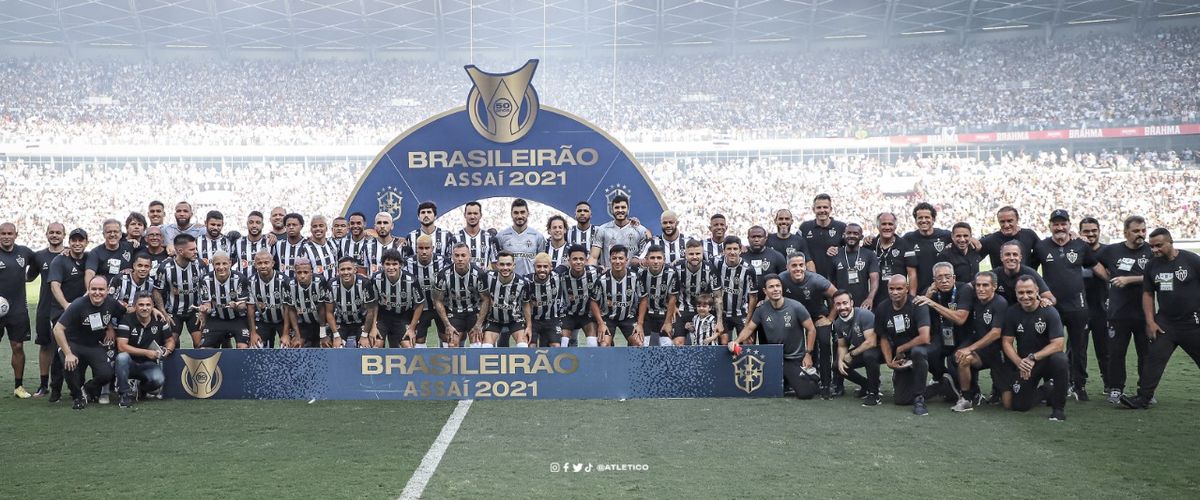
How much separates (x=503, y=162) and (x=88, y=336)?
18.2 feet

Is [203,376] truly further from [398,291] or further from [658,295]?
[658,295]

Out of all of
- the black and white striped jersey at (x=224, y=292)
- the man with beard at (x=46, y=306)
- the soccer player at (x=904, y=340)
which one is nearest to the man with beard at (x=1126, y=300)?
the soccer player at (x=904, y=340)

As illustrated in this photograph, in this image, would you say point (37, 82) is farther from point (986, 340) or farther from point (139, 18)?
point (986, 340)

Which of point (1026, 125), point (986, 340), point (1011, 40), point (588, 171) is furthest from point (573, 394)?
point (1011, 40)

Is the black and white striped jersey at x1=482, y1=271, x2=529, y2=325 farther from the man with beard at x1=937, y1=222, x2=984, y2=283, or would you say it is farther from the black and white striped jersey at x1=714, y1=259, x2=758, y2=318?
the man with beard at x1=937, y1=222, x2=984, y2=283

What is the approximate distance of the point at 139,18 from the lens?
122 feet

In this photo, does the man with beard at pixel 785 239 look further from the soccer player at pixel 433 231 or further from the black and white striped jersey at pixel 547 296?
the soccer player at pixel 433 231

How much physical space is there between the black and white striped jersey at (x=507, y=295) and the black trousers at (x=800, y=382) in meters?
2.47

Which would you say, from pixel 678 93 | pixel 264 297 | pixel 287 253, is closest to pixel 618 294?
pixel 264 297

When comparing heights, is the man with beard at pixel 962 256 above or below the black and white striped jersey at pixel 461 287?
above

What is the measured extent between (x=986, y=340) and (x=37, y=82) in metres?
39.3

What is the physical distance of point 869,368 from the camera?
8.13m

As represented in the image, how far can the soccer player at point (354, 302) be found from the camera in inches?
351

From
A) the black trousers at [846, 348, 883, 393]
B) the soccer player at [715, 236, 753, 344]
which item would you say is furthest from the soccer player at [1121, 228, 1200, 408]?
the soccer player at [715, 236, 753, 344]
